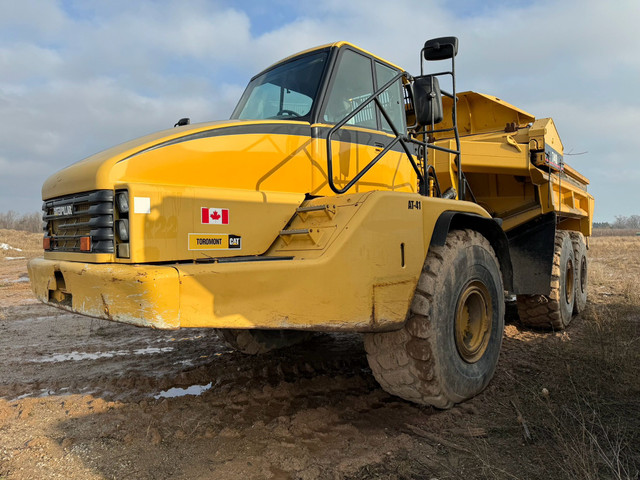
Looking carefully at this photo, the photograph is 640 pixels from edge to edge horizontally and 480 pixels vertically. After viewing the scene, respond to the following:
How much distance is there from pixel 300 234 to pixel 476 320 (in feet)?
6.16

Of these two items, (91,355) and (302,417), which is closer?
(302,417)

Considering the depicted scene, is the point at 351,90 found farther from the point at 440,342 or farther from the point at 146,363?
the point at 146,363

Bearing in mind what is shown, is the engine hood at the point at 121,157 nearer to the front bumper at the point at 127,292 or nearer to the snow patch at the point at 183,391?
the front bumper at the point at 127,292

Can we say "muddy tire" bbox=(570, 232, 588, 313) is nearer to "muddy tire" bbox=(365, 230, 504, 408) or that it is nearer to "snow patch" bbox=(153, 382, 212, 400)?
"muddy tire" bbox=(365, 230, 504, 408)

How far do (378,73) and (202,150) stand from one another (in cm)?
180

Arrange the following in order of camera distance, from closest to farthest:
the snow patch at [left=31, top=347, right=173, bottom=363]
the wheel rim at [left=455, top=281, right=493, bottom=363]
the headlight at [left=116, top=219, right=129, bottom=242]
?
the headlight at [left=116, top=219, right=129, bottom=242] → the wheel rim at [left=455, top=281, right=493, bottom=363] → the snow patch at [left=31, top=347, right=173, bottom=363]

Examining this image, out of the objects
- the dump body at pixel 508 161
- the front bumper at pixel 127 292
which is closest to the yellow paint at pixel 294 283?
the front bumper at pixel 127 292

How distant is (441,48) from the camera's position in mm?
A: 3656

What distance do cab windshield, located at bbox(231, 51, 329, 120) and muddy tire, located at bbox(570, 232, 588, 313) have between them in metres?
5.50

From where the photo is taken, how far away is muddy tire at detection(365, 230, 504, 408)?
125 inches

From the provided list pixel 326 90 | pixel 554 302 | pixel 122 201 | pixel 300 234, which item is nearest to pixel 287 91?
pixel 326 90

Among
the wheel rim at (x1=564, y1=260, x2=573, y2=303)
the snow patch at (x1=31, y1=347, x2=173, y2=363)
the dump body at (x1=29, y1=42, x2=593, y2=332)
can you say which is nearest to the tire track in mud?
the snow patch at (x1=31, y1=347, x2=173, y2=363)

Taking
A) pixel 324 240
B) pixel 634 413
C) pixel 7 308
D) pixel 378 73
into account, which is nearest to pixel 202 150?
pixel 324 240

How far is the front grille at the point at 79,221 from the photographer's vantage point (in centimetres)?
266
